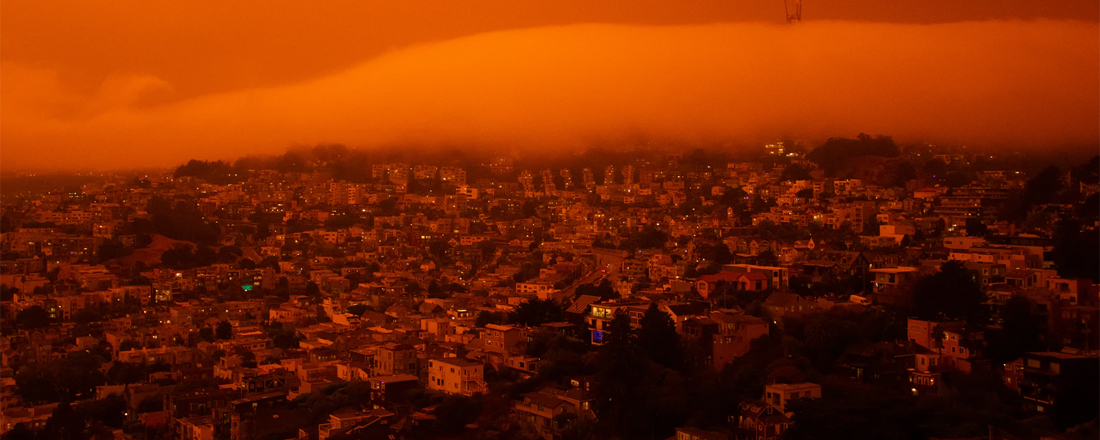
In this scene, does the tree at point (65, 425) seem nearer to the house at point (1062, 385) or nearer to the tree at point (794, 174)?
the house at point (1062, 385)

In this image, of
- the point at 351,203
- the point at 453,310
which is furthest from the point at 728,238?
the point at 351,203

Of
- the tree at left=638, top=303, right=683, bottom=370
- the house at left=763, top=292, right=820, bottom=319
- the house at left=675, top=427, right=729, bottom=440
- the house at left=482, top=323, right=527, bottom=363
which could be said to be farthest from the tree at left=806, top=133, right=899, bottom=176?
the house at left=675, top=427, right=729, bottom=440

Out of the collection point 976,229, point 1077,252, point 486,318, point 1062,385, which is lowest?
point 486,318

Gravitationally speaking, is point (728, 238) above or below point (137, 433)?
above

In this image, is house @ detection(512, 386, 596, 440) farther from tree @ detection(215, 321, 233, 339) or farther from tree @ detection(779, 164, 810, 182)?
tree @ detection(779, 164, 810, 182)

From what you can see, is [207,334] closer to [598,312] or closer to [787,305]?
[598,312]

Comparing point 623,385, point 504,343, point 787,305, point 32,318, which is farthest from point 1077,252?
point 32,318

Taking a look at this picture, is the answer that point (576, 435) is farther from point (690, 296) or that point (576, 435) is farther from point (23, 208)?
point (23, 208)
